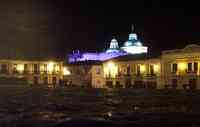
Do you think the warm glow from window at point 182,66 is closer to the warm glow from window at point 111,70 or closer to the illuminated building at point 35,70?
the warm glow from window at point 111,70

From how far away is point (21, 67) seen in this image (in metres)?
95.3

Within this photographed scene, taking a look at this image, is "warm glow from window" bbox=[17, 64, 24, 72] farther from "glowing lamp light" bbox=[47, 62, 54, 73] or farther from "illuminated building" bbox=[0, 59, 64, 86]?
"glowing lamp light" bbox=[47, 62, 54, 73]

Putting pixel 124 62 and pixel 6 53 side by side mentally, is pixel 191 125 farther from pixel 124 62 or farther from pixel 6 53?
pixel 6 53

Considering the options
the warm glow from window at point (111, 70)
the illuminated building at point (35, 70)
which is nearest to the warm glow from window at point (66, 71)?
the illuminated building at point (35, 70)

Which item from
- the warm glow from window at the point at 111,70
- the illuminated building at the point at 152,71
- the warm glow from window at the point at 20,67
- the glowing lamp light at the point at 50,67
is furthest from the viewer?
the glowing lamp light at the point at 50,67

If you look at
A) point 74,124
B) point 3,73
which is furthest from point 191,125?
point 3,73

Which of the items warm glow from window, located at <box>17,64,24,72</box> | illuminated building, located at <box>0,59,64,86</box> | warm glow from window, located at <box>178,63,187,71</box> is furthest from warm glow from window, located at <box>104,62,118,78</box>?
warm glow from window, located at <box>17,64,24,72</box>

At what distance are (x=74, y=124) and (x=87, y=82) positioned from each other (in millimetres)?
76106

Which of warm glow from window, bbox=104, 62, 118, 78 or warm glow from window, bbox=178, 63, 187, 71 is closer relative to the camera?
warm glow from window, bbox=178, 63, 187, 71

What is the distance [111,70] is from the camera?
8538cm

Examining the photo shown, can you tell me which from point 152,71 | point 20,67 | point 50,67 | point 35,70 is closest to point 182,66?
point 152,71

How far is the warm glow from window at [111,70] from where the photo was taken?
83.8 metres

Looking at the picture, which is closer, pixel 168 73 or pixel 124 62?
pixel 168 73

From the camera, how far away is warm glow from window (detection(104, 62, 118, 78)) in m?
83.8
